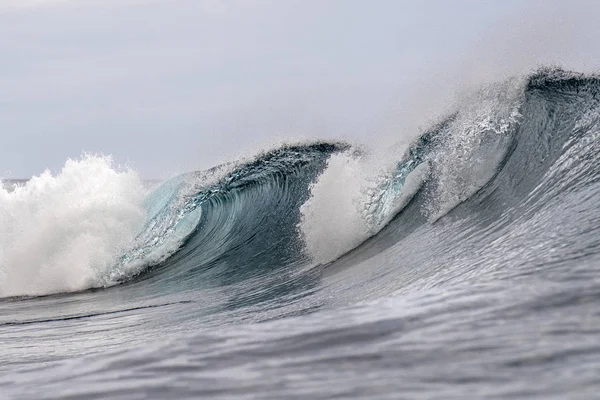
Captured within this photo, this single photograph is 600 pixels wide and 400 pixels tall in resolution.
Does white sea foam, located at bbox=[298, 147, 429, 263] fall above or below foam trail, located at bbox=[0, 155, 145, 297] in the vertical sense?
below

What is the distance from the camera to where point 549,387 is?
1878 mm

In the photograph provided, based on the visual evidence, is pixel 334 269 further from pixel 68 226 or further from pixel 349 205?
pixel 68 226

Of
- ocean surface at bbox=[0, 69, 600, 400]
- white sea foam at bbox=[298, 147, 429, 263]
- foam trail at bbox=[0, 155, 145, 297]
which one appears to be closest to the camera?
ocean surface at bbox=[0, 69, 600, 400]

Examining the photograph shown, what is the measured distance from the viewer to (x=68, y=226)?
1468 centimetres

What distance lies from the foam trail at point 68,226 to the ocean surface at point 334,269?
5cm

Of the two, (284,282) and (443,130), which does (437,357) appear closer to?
(284,282)

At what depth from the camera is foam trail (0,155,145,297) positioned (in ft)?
43.4

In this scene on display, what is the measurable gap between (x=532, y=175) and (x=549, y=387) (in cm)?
655

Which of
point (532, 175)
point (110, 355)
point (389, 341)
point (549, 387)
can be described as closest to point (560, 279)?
point (389, 341)

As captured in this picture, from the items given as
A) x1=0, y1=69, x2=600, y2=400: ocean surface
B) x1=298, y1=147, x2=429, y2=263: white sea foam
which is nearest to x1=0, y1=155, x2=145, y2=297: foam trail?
x1=0, y1=69, x2=600, y2=400: ocean surface

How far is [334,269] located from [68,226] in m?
7.20

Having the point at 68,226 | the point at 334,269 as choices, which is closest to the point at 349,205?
the point at 334,269

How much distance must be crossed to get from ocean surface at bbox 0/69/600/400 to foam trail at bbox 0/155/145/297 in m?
0.05

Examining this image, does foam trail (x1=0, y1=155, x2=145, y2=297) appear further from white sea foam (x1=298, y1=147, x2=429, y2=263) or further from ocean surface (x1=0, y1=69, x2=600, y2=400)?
white sea foam (x1=298, y1=147, x2=429, y2=263)
